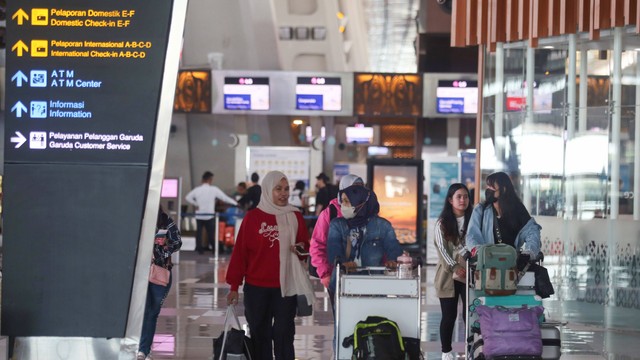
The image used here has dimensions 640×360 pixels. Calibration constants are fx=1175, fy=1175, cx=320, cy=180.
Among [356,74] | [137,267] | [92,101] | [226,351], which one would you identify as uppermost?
[356,74]

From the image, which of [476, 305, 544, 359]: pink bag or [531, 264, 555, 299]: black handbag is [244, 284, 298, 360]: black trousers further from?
[531, 264, 555, 299]: black handbag

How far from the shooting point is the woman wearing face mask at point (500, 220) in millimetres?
8859

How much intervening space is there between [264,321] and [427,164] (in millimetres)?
14679

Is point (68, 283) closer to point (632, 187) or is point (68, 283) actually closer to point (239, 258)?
point (239, 258)

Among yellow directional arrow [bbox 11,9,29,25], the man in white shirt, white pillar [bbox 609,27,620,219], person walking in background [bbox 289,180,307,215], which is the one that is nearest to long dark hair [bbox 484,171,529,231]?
yellow directional arrow [bbox 11,9,29,25]

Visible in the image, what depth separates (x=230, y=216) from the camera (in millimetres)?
25125

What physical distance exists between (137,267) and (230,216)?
1750 centimetres

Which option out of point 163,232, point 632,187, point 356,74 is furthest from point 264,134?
point 163,232

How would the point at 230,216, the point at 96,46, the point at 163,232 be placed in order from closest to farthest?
1. the point at 96,46
2. the point at 163,232
3. the point at 230,216

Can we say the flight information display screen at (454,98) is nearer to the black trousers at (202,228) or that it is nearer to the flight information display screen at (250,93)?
the flight information display screen at (250,93)

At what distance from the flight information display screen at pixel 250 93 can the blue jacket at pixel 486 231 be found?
1770 centimetres

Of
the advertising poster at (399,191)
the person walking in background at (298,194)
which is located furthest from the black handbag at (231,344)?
the person walking in background at (298,194)

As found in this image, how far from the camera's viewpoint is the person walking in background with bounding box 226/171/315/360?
318 inches

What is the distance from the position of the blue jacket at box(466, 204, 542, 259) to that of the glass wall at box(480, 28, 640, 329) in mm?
4191
